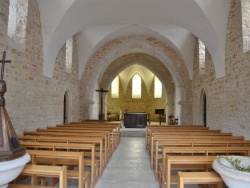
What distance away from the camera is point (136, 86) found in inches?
881

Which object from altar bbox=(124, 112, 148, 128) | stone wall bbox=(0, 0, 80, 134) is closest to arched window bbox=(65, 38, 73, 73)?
stone wall bbox=(0, 0, 80, 134)

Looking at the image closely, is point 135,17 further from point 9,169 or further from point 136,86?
point 136,86

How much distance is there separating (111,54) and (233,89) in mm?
6925

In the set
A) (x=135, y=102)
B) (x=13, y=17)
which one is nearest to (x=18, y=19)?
(x=13, y=17)

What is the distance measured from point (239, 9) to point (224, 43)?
124 centimetres

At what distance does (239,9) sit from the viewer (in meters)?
5.85

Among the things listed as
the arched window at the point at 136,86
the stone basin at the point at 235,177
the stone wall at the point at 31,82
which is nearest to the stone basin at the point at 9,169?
the stone basin at the point at 235,177

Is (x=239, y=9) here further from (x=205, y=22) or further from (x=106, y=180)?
(x=106, y=180)

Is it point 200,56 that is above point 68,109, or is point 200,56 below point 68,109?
above

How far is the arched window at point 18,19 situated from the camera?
6098 millimetres

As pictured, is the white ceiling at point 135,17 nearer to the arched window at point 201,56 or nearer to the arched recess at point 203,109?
the arched window at point 201,56

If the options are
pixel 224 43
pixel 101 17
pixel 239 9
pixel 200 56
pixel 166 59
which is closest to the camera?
pixel 239 9

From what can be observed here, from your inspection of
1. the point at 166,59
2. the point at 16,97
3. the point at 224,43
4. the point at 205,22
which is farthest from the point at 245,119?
the point at 166,59

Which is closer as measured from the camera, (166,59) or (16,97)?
(16,97)
